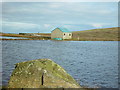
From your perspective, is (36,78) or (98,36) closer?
(36,78)

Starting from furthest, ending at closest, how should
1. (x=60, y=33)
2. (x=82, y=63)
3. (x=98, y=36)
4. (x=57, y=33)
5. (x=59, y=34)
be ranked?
(x=98, y=36) → (x=57, y=33) → (x=59, y=34) → (x=60, y=33) → (x=82, y=63)

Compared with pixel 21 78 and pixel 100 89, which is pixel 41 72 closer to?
pixel 21 78

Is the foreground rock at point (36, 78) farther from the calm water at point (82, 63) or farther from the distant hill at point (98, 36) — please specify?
the distant hill at point (98, 36)

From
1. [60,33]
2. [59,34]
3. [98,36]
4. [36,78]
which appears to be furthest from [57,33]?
[36,78]

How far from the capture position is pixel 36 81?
322 inches

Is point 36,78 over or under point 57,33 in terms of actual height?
under

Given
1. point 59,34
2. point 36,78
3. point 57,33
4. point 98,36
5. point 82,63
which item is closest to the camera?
point 36,78

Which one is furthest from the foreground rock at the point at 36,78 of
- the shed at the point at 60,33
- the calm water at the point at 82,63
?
the shed at the point at 60,33

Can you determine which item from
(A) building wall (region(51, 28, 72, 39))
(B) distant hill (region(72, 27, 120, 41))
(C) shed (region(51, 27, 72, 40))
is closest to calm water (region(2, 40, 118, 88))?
(C) shed (region(51, 27, 72, 40))

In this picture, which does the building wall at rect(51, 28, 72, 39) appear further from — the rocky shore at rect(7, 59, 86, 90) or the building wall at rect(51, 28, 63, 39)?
the rocky shore at rect(7, 59, 86, 90)

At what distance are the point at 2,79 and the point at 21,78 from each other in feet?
19.6

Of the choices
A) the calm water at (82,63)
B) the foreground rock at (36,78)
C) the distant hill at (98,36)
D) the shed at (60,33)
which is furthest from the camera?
the distant hill at (98,36)

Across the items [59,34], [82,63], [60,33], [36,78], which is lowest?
[82,63]

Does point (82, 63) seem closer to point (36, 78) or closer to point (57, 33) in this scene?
point (36, 78)
